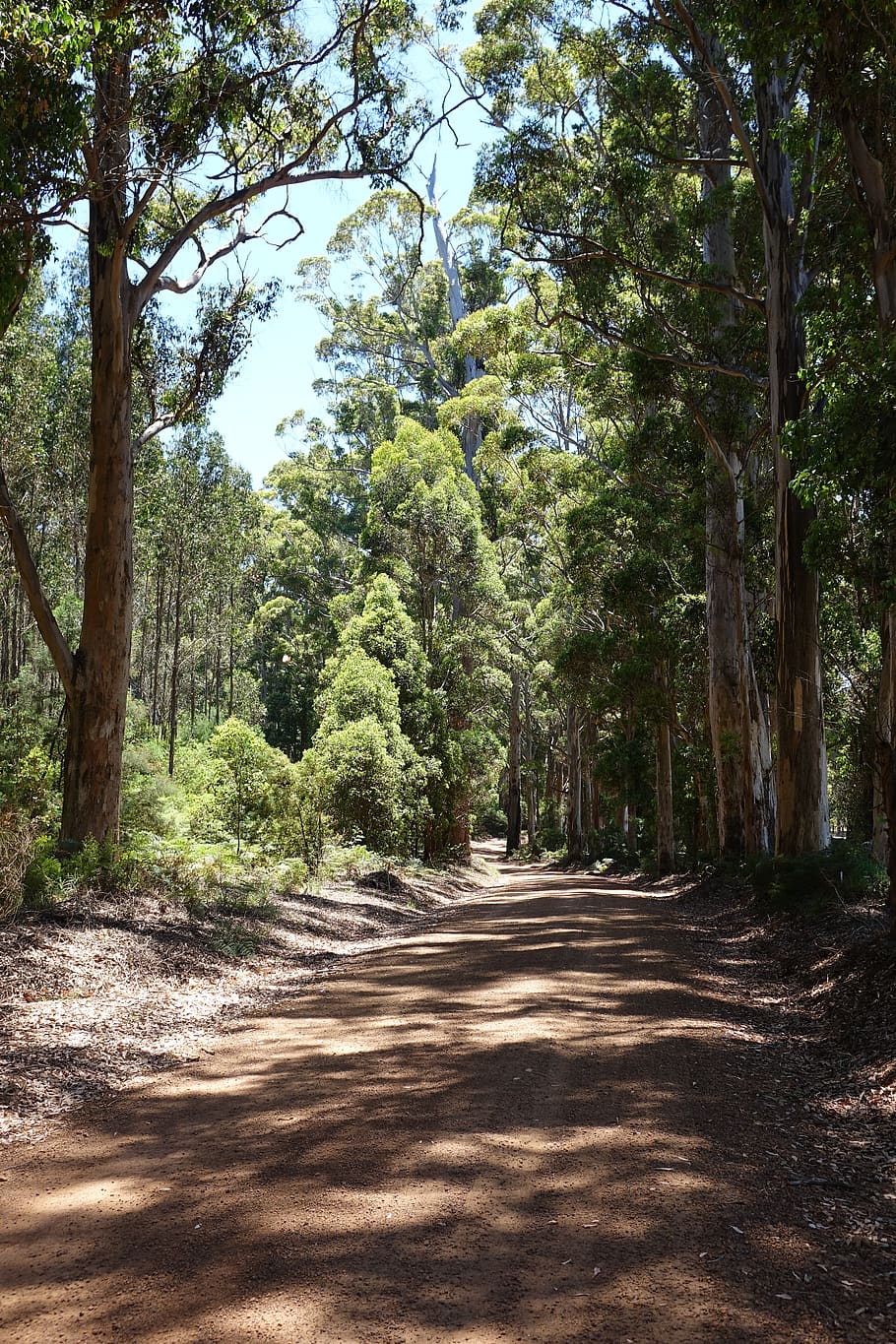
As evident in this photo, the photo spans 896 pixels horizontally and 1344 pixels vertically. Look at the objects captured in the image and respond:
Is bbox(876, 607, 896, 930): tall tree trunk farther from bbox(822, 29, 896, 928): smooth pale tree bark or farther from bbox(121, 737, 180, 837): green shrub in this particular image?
bbox(121, 737, 180, 837): green shrub

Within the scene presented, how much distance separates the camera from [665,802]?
23.1 metres

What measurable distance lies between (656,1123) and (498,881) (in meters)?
25.1

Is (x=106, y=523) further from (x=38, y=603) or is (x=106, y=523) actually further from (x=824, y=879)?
(x=824, y=879)

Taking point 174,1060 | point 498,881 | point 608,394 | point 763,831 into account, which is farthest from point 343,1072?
point 498,881

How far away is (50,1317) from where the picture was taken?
292cm

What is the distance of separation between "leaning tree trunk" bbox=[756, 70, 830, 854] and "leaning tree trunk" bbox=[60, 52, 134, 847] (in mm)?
7466

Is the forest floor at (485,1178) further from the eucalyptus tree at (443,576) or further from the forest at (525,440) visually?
the eucalyptus tree at (443,576)

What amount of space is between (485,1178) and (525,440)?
21.7 meters

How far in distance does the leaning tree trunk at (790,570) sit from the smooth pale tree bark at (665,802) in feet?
33.7

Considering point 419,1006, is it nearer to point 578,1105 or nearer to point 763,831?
point 578,1105

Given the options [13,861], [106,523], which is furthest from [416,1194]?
Answer: [106,523]

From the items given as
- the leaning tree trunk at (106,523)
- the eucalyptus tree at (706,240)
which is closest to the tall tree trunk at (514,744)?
the eucalyptus tree at (706,240)

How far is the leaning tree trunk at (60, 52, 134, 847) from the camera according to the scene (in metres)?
10.2

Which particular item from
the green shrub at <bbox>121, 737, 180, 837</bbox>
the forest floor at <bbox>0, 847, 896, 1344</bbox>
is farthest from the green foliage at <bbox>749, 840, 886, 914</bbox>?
the green shrub at <bbox>121, 737, 180, 837</bbox>
